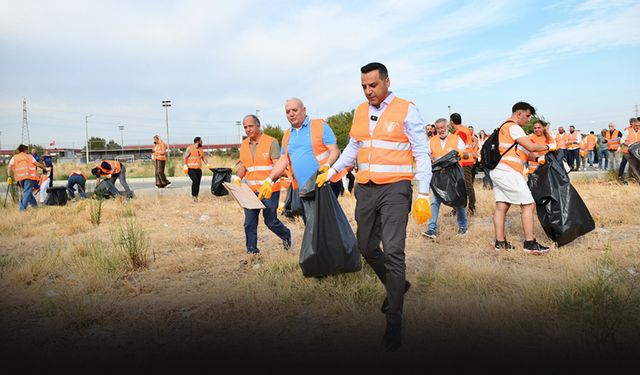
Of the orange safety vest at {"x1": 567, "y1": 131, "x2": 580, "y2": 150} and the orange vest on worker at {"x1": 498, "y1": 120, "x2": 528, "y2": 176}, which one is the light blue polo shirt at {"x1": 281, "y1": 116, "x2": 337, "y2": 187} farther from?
the orange safety vest at {"x1": 567, "y1": 131, "x2": 580, "y2": 150}

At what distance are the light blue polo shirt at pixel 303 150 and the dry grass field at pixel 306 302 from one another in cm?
96

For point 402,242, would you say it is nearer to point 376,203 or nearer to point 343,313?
point 376,203

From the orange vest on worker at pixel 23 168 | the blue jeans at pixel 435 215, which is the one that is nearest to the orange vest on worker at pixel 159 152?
the orange vest on worker at pixel 23 168

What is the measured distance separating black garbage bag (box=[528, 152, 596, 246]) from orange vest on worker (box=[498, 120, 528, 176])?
391 millimetres

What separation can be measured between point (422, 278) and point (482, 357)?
69.1 inches

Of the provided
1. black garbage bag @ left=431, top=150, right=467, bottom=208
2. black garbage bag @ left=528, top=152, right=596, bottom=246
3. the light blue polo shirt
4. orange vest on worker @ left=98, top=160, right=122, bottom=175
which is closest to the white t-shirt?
black garbage bag @ left=528, top=152, right=596, bottom=246

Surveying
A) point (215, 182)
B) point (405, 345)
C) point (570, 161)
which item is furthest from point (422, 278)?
point (570, 161)

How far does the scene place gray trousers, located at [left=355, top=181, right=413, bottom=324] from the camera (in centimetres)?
361

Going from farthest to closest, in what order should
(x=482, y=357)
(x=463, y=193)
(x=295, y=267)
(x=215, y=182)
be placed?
(x=215, y=182)
(x=463, y=193)
(x=295, y=267)
(x=482, y=357)

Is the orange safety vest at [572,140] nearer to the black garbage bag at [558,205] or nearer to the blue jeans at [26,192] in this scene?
the black garbage bag at [558,205]

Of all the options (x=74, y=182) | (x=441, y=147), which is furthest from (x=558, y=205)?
(x=74, y=182)

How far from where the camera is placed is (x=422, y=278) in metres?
4.91

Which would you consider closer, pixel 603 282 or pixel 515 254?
pixel 603 282

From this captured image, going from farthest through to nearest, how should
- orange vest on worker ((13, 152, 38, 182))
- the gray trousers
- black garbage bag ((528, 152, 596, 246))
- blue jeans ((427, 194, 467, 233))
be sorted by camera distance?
orange vest on worker ((13, 152, 38, 182)) < blue jeans ((427, 194, 467, 233)) < black garbage bag ((528, 152, 596, 246)) < the gray trousers
